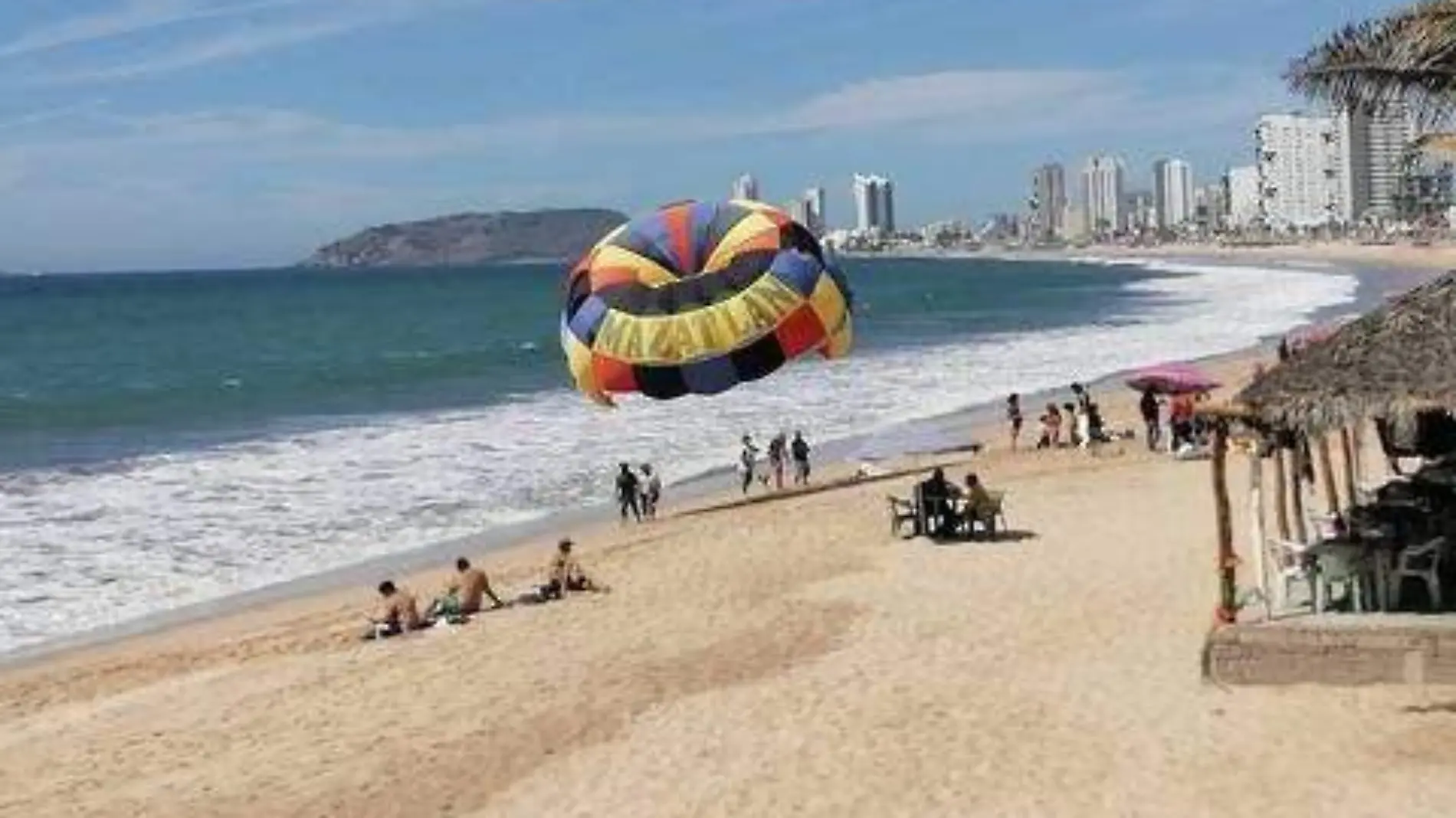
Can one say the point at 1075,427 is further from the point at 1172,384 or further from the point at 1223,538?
the point at 1223,538

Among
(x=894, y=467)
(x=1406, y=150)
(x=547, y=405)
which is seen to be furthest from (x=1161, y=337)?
(x=1406, y=150)

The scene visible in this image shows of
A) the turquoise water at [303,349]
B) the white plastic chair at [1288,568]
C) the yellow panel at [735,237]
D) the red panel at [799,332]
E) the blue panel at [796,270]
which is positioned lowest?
the turquoise water at [303,349]

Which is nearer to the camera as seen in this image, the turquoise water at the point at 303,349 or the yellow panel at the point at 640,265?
the yellow panel at the point at 640,265

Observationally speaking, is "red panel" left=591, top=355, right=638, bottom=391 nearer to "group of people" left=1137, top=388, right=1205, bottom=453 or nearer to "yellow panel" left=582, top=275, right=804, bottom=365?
"yellow panel" left=582, top=275, right=804, bottom=365

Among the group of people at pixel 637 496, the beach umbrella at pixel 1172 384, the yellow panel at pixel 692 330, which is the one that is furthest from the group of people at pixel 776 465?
the beach umbrella at pixel 1172 384

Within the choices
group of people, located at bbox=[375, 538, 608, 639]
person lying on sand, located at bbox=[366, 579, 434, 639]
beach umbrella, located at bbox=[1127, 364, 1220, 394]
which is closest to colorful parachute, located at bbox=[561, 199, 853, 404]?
beach umbrella, located at bbox=[1127, 364, 1220, 394]

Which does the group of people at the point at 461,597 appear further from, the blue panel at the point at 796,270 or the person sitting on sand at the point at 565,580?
the blue panel at the point at 796,270
